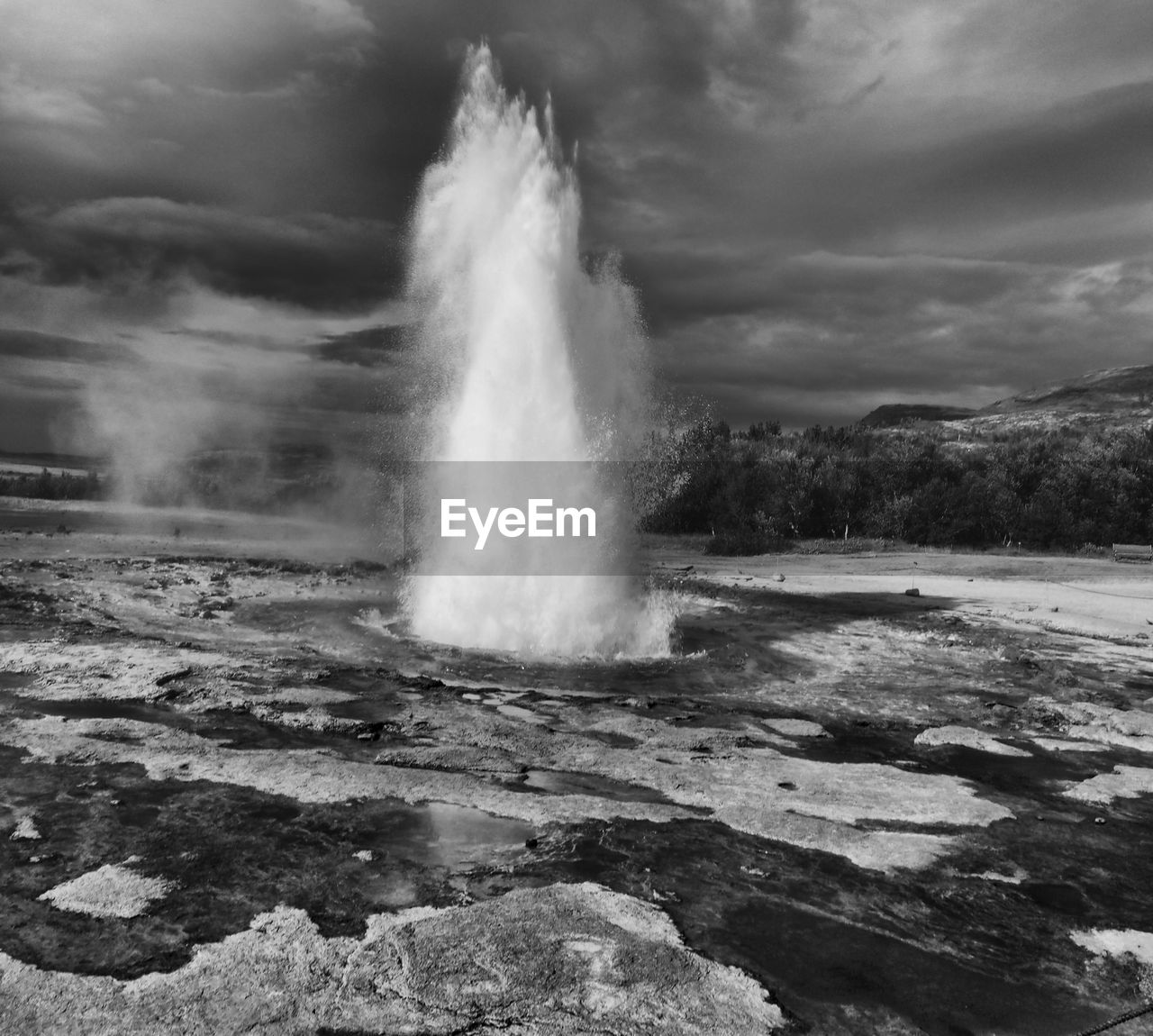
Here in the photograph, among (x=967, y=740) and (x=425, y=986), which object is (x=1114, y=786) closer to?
(x=967, y=740)

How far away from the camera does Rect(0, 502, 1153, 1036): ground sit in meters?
3.66

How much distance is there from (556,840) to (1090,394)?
520 feet

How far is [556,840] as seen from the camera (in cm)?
531

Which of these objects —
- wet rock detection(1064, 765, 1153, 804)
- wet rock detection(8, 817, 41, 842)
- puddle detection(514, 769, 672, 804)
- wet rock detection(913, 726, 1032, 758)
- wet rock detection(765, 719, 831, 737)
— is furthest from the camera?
wet rock detection(765, 719, 831, 737)

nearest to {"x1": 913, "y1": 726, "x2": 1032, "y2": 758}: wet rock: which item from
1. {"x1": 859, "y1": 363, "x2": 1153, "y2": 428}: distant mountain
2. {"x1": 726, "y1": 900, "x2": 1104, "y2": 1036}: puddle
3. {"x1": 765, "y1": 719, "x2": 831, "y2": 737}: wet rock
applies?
{"x1": 765, "y1": 719, "x2": 831, "y2": 737}: wet rock

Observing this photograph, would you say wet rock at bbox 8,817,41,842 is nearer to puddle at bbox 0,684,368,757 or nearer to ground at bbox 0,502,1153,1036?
ground at bbox 0,502,1153,1036

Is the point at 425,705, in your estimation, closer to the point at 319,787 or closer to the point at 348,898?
the point at 319,787

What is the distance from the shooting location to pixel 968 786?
22.5 ft

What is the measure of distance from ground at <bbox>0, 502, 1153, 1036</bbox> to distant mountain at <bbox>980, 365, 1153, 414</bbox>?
12754 centimetres

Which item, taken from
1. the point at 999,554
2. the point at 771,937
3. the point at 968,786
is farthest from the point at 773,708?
the point at 999,554

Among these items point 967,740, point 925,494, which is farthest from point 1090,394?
point 967,740

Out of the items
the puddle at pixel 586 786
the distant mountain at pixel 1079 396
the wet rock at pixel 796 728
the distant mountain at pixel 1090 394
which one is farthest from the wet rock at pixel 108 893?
the distant mountain at pixel 1090 394

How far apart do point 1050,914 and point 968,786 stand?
2.20m

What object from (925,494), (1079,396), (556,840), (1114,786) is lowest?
(1114,786)
